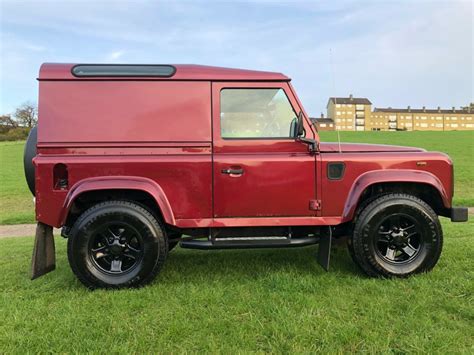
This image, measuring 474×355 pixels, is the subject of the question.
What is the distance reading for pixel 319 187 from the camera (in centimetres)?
396

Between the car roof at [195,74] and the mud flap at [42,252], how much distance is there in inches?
58.4

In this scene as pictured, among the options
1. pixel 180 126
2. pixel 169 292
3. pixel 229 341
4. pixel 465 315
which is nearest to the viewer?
pixel 229 341

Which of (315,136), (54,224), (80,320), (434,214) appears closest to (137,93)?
(54,224)

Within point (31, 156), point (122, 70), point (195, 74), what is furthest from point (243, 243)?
point (31, 156)

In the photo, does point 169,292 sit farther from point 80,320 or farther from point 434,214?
point 434,214

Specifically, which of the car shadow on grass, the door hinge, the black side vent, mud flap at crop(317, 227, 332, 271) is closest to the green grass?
the car shadow on grass

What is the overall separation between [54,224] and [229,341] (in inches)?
83.3

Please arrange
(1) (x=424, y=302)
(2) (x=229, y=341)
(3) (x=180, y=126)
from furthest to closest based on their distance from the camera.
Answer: (3) (x=180, y=126) → (1) (x=424, y=302) → (2) (x=229, y=341)

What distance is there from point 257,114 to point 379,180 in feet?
4.60

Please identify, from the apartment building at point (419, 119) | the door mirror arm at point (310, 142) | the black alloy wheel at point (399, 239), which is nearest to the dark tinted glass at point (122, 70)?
the door mirror arm at point (310, 142)

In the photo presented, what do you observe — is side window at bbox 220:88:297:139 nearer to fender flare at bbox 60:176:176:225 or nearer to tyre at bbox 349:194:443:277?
fender flare at bbox 60:176:176:225

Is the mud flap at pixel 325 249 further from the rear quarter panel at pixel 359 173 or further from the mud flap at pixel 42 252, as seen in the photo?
the mud flap at pixel 42 252

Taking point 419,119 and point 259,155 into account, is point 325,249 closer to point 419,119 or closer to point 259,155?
point 259,155

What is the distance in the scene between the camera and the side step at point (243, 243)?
3.95 m
